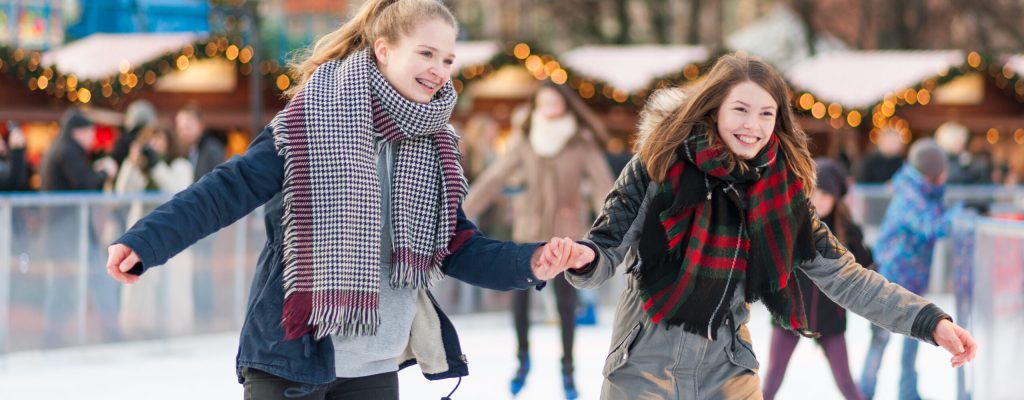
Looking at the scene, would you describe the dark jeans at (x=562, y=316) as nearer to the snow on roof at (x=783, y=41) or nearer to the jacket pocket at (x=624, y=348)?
the jacket pocket at (x=624, y=348)

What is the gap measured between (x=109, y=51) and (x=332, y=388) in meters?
13.9

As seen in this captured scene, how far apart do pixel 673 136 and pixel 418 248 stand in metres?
0.73

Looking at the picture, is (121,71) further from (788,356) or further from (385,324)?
(385,324)

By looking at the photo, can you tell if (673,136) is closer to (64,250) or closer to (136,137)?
(64,250)

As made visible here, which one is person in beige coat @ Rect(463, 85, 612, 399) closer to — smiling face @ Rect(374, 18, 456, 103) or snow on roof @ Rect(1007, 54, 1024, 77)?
smiling face @ Rect(374, 18, 456, 103)

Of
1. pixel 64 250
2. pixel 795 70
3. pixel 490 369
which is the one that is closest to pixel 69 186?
pixel 64 250

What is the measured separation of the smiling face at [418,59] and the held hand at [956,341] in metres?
1.25

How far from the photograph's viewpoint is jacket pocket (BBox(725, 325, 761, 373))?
347 centimetres

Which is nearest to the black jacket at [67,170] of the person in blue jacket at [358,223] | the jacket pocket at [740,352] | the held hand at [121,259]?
the person in blue jacket at [358,223]

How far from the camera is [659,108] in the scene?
3.76m

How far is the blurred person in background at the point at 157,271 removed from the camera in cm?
864

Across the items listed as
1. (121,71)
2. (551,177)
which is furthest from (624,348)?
(121,71)

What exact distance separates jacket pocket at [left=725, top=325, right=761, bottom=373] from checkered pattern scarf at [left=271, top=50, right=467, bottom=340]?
74cm

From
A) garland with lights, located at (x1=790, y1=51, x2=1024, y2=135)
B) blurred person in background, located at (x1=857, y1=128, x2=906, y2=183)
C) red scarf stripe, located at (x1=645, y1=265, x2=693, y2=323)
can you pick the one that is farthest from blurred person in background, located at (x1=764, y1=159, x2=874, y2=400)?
garland with lights, located at (x1=790, y1=51, x2=1024, y2=135)
